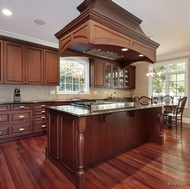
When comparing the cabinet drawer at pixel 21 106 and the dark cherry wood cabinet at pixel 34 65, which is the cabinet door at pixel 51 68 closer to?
the dark cherry wood cabinet at pixel 34 65

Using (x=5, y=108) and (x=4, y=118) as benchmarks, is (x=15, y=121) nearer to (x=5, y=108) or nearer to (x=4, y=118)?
(x=4, y=118)

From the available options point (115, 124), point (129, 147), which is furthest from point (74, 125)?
point (129, 147)

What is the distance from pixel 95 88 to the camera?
5.70m

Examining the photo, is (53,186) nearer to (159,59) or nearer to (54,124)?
(54,124)

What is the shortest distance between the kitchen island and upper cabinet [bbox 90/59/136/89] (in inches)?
102

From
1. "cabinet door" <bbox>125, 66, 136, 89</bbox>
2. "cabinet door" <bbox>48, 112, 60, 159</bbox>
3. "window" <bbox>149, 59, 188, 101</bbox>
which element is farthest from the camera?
"cabinet door" <bbox>125, 66, 136, 89</bbox>

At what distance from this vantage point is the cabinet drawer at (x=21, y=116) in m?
3.39

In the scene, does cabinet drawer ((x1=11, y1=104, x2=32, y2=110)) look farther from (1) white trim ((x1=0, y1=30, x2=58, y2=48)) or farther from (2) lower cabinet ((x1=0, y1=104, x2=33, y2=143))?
Answer: (1) white trim ((x1=0, y1=30, x2=58, y2=48))

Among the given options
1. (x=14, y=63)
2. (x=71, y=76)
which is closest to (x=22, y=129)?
(x=14, y=63)

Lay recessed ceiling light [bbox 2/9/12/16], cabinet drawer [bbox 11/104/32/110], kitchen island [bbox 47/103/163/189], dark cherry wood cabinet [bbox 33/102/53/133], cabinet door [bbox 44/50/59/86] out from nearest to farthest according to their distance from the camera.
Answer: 1. kitchen island [bbox 47/103/163/189]
2. recessed ceiling light [bbox 2/9/12/16]
3. cabinet drawer [bbox 11/104/32/110]
4. dark cherry wood cabinet [bbox 33/102/53/133]
5. cabinet door [bbox 44/50/59/86]

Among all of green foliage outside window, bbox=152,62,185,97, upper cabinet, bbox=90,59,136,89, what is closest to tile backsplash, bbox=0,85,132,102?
upper cabinet, bbox=90,59,136,89

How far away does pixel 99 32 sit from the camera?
1.56 meters

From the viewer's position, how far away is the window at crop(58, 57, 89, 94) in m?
4.88

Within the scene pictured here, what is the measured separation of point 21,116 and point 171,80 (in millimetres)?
5773
